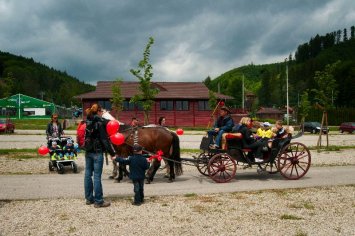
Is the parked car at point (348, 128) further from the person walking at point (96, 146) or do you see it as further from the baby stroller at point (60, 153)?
the person walking at point (96, 146)

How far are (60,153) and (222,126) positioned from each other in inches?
224

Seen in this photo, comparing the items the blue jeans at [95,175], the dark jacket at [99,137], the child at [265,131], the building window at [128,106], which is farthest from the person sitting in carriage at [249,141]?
the building window at [128,106]

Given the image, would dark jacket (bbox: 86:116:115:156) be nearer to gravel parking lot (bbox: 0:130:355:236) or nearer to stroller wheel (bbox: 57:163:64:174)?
gravel parking lot (bbox: 0:130:355:236)

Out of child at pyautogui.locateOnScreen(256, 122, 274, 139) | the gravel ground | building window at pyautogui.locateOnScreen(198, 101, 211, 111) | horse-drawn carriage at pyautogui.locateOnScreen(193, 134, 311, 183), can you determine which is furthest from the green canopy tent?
the gravel ground

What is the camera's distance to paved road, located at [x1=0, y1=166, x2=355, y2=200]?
991cm

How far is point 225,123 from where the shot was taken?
12070mm

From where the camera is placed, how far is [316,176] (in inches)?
506

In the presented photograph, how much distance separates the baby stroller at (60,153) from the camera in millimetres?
13201

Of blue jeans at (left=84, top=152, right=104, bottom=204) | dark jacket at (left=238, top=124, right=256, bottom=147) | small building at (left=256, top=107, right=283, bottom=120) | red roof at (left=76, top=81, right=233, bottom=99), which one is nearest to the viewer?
blue jeans at (left=84, top=152, right=104, bottom=204)

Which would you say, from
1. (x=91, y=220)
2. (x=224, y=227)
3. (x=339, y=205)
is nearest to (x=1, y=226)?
(x=91, y=220)

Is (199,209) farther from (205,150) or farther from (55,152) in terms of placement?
(55,152)

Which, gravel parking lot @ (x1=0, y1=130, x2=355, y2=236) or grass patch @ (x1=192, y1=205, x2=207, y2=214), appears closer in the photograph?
gravel parking lot @ (x1=0, y1=130, x2=355, y2=236)

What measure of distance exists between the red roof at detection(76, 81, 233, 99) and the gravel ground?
43328mm

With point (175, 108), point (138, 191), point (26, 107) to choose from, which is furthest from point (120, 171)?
point (26, 107)
